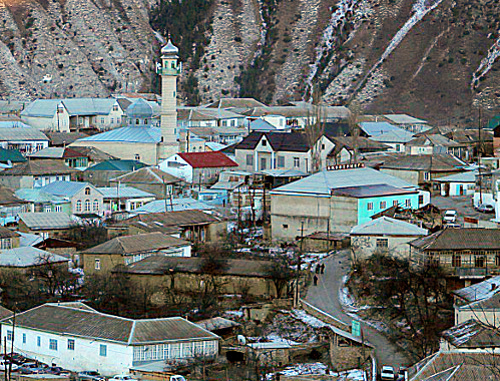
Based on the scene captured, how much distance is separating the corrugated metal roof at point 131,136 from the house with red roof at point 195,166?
648 cm

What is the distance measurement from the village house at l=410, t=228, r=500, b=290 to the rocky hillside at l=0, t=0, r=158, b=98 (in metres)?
79.7

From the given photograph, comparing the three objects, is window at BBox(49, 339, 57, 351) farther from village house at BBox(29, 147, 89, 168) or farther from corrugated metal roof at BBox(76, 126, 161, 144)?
corrugated metal roof at BBox(76, 126, 161, 144)

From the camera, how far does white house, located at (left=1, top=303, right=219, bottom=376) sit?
35812mm

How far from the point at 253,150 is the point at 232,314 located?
100 feet

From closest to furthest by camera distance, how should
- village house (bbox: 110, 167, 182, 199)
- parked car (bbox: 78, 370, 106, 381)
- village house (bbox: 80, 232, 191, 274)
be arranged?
parked car (bbox: 78, 370, 106, 381) → village house (bbox: 80, 232, 191, 274) → village house (bbox: 110, 167, 182, 199)

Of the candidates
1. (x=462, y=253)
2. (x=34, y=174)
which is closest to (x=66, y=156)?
(x=34, y=174)

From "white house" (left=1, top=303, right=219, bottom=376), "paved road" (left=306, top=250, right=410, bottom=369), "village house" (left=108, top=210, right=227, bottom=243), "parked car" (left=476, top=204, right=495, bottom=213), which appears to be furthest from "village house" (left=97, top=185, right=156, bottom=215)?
"white house" (left=1, top=303, right=219, bottom=376)

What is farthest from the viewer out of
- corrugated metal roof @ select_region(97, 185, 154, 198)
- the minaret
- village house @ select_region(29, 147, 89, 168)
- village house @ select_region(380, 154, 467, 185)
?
the minaret

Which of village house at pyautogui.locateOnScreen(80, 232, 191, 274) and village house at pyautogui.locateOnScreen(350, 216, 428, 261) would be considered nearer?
village house at pyautogui.locateOnScreen(350, 216, 428, 261)

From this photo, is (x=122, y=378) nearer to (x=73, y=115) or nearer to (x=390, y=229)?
(x=390, y=229)

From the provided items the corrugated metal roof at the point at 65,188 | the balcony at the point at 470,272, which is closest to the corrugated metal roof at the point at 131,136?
the corrugated metal roof at the point at 65,188

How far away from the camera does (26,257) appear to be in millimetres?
46875

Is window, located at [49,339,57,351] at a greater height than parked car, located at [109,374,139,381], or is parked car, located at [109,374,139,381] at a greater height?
window, located at [49,339,57,351]

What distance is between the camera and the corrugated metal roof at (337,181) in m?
55.5
